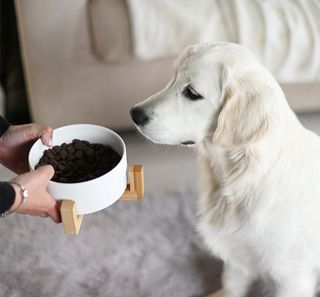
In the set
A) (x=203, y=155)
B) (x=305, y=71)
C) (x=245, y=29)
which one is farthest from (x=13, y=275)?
(x=305, y=71)

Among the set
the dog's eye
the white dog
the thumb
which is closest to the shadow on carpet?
the white dog

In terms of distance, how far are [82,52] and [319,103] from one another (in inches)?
36.4

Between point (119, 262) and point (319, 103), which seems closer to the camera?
point (119, 262)

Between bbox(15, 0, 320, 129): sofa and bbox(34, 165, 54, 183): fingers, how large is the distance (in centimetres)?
68

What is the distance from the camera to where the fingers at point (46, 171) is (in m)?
1.02

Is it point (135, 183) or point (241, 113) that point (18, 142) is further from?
point (241, 113)

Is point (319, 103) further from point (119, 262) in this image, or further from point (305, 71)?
point (119, 262)

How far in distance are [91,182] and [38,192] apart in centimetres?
11

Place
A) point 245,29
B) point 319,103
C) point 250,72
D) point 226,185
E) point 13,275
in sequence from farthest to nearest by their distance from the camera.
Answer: point 319,103 < point 245,29 < point 13,275 < point 226,185 < point 250,72

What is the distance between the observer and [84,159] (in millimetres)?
1149

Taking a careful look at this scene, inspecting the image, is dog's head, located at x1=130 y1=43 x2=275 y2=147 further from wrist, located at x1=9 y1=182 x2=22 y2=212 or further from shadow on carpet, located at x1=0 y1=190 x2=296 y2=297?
shadow on carpet, located at x1=0 y1=190 x2=296 y2=297

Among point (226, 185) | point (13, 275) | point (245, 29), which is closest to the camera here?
point (226, 185)

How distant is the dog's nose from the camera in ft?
3.59

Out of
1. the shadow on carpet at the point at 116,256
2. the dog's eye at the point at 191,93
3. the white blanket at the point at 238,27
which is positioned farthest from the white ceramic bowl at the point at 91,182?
the white blanket at the point at 238,27
